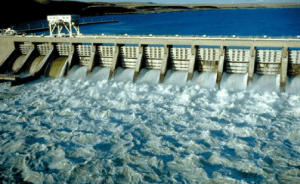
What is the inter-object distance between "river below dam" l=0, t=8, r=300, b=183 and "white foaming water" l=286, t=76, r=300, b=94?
88mm

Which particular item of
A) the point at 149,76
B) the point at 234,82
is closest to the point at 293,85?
the point at 234,82

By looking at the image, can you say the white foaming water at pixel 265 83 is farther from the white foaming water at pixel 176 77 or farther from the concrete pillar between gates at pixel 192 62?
the white foaming water at pixel 176 77

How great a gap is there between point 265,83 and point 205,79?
6105 mm

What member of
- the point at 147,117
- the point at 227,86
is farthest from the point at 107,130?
the point at 227,86

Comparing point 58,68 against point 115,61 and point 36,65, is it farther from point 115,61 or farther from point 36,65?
point 115,61

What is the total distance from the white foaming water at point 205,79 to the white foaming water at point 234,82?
98 cm

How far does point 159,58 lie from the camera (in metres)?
31.2

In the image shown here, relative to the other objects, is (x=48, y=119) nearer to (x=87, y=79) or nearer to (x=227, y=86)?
(x=87, y=79)

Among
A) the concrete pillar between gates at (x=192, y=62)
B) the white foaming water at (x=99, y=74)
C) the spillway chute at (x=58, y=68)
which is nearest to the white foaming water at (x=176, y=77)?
the concrete pillar between gates at (x=192, y=62)

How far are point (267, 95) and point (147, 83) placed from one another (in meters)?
12.9

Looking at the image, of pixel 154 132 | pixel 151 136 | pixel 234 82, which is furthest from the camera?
pixel 234 82

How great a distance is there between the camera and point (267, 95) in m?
24.2

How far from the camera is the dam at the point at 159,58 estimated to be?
2650cm

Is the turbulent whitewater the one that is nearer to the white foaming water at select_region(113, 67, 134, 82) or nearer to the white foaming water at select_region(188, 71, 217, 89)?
the white foaming water at select_region(188, 71, 217, 89)
